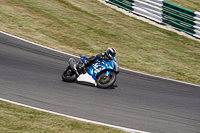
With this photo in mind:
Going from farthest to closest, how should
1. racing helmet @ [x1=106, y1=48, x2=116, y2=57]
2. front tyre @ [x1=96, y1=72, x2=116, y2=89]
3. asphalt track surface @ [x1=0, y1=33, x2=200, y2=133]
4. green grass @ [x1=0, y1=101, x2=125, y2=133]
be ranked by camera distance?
front tyre @ [x1=96, y1=72, x2=116, y2=89]
racing helmet @ [x1=106, y1=48, x2=116, y2=57]
asphalt track surface @ [x1=0, y1=33, x2=200, y2=133]
green grass @ [x1=0, y1=101, x2=125, y2=133]

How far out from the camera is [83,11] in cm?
2111

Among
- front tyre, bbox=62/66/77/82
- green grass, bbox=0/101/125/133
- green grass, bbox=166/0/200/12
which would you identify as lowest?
green grass, bbox=0/101/125/133

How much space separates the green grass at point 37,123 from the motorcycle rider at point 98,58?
305cm

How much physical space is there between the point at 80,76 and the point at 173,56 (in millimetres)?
6992

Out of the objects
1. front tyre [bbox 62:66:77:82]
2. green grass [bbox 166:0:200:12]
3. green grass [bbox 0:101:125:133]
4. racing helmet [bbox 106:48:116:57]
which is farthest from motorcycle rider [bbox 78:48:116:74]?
green grass [bbox 166:0:200:12]

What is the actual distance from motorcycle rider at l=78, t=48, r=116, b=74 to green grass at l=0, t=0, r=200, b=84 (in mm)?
3632

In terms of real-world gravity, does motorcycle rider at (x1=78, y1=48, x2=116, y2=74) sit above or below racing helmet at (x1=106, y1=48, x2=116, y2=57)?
below

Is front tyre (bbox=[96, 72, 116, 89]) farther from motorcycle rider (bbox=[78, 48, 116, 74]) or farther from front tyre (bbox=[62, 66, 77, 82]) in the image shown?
front tyre (bbox=[62, 66, 77, 82])

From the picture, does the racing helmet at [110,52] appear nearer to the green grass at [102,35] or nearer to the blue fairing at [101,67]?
the blue fairing at [101,67]

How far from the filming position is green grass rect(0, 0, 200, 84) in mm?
15125

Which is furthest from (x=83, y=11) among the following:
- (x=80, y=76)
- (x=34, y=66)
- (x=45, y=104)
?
(x=45, y=104)

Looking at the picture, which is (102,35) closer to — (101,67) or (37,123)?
(101,67)

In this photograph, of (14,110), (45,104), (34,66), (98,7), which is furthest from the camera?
(98,7)

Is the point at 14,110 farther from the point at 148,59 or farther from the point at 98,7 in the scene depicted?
the point at 98,7
